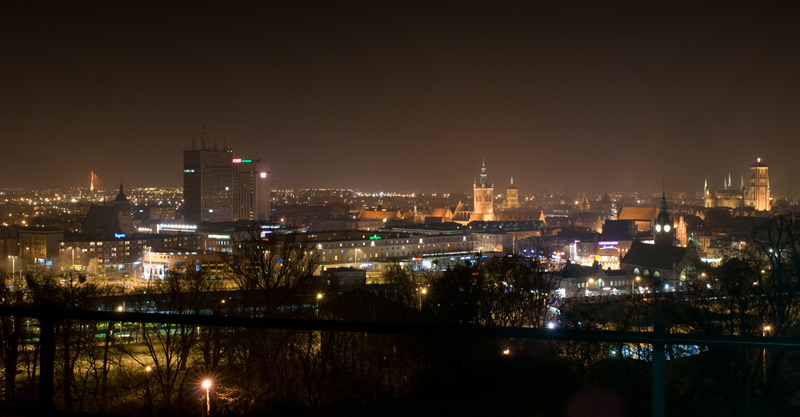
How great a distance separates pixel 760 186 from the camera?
278 ft

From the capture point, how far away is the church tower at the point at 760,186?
8350cm

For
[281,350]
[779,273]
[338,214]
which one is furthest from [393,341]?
[338,214]

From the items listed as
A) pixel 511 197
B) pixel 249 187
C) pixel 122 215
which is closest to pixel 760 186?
pixel 511 197

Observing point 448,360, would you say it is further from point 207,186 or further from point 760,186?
point 760,186

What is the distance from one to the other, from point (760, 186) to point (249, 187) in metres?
58.4

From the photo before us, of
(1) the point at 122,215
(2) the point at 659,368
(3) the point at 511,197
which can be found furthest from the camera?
(3) the point at 511,197

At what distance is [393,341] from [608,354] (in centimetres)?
300

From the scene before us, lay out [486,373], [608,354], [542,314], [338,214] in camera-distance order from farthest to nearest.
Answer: [338,214] < [542,314] < [608,354] < [486,373]

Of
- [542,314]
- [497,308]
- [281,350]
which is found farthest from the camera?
[542,314]

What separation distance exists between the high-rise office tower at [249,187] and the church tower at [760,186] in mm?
55348

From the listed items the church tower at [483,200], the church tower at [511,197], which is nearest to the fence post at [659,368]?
the church tower at [483,200]

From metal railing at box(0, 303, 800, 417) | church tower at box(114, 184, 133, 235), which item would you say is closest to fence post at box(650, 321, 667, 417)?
metal railing at box(0, 303, 800, 417)

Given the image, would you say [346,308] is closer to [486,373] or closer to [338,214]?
[486,373]

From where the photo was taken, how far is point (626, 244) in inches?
2058
